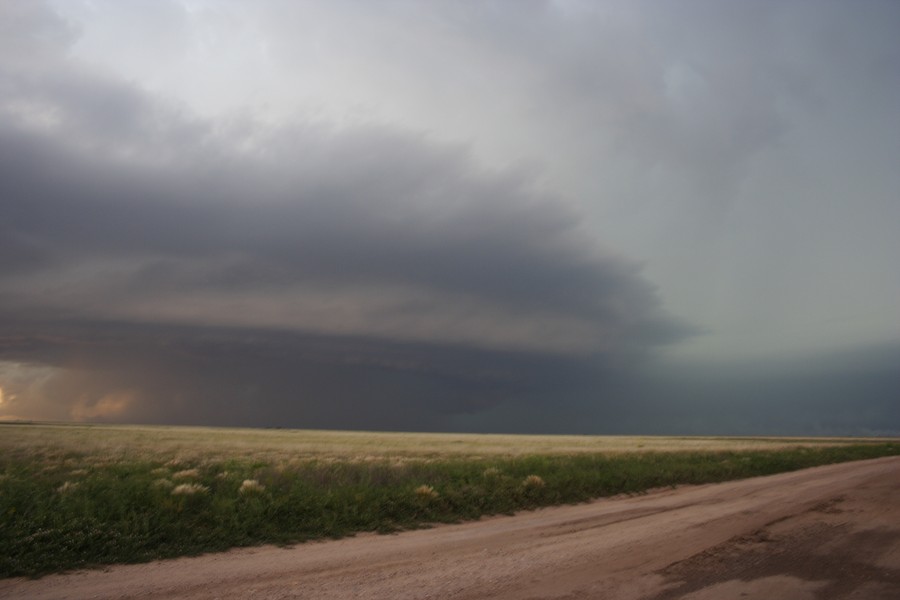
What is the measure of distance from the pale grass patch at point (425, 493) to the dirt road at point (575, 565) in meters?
2.26

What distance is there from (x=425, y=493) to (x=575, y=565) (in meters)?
7.93

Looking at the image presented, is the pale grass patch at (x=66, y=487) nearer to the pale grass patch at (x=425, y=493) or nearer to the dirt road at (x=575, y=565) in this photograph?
the dirt road at (x=575, y=565)

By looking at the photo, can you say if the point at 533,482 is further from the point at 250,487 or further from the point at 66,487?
the point at 66,487

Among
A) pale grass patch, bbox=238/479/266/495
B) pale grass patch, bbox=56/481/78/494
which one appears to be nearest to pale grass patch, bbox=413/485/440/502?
pale grass patch, bbox=238/479/266/495

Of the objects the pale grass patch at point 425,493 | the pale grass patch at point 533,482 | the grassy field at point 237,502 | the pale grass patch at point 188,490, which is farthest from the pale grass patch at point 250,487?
the pale grass patch at point 533,482

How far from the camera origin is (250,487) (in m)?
16.6

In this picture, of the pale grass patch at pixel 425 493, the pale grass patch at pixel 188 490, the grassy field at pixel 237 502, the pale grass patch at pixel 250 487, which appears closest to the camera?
the grassy field at pixel 237 502

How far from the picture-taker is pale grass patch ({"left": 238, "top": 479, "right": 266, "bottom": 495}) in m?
16.3

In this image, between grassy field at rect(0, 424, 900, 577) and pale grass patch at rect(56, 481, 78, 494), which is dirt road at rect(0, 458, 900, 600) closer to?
grassy field at rect(0, 424, 900, 577)

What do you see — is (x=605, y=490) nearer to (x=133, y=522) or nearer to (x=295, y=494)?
(x=295, y=494)

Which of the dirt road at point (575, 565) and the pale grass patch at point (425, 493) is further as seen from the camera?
the pale grass patch at point (425, 493)

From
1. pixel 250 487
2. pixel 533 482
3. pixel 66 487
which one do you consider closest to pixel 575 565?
pixel 250 487

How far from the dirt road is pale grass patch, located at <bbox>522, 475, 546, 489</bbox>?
4.89 meters

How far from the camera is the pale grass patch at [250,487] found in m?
16.3
